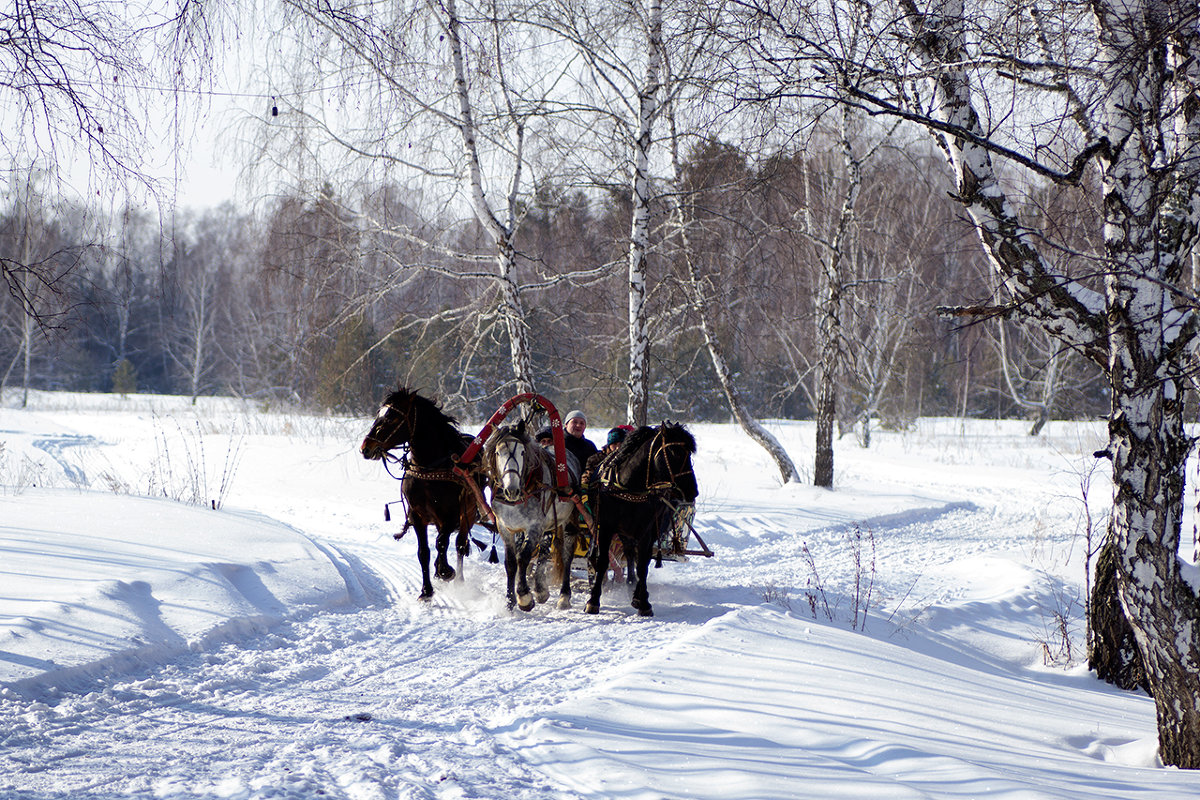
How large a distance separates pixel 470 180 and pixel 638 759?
27.0 feet

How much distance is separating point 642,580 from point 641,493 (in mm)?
699

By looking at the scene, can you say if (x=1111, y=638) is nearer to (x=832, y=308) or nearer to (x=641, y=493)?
(x=641, y=493)

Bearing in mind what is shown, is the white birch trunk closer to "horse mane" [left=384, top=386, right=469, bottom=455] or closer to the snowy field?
the snowy field

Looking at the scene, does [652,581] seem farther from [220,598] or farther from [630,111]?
[630,111]

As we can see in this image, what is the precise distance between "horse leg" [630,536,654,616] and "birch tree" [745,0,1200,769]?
356 centimetres

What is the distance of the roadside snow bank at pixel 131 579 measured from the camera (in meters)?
5.24

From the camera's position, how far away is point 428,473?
8.16 metres

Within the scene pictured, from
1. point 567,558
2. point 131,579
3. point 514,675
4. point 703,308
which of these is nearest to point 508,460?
point 567,558

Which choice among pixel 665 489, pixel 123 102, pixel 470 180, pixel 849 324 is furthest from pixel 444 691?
pixel 849 324

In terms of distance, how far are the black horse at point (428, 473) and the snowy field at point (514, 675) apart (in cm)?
49

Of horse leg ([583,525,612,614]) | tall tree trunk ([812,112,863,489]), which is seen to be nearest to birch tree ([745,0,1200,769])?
horse leg ([583,525,612,614])

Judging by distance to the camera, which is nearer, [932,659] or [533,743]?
[533,743]

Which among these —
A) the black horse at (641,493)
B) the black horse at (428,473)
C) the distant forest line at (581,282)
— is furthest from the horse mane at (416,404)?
the black horse at (641,493)

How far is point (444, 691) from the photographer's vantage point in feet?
17.1
